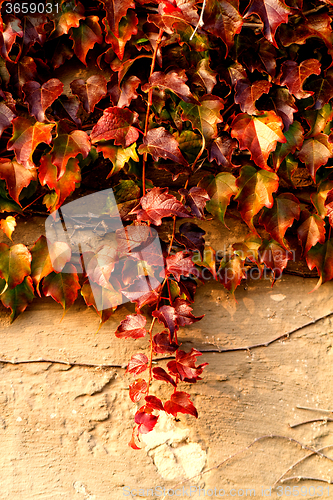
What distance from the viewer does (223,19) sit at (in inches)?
35.2

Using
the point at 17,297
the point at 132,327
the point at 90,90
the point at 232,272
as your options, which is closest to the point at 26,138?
the point at 90,90

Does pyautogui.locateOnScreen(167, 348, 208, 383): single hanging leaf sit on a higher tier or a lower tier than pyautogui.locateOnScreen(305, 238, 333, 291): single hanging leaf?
lower

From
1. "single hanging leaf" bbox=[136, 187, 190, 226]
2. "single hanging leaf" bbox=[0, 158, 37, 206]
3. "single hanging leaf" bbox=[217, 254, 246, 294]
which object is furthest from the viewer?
"single hanging leaf" bbox=[217, 254, 246, 294]

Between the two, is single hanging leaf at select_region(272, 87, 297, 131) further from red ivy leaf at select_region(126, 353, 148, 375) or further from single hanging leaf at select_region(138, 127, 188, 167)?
red ivy leaf at select_region(126, 353, 148, 375)

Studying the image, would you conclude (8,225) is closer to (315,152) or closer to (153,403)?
(153,403)

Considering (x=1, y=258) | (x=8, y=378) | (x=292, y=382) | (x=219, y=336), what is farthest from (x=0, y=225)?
(x=292, y=382)

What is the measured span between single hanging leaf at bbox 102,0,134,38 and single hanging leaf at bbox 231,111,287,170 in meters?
0.37

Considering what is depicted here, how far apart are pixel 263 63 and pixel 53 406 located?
3.63ft

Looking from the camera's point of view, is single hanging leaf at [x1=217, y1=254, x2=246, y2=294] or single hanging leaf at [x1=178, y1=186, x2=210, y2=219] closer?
single hanging leaf at [x1=178, y1=186, x2=210, y2=219]

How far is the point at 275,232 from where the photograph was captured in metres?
1.03

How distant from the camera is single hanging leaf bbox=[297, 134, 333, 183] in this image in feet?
3.33

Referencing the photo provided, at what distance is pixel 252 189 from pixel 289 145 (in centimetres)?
15
